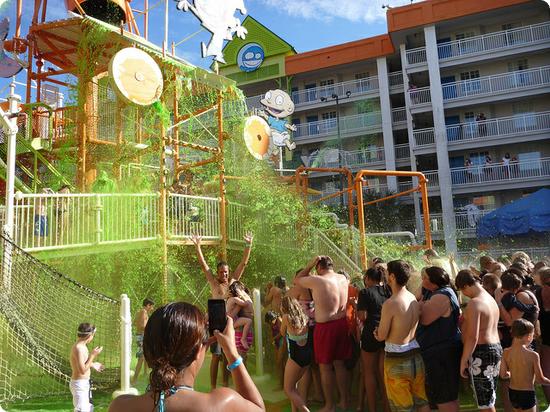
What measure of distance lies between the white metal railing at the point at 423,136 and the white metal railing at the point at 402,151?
1098 millimetres

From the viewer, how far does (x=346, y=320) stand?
16.5 feet

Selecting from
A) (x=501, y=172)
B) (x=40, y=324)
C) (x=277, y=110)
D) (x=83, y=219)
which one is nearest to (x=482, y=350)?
(x=40, y=324)

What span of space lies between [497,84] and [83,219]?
84.4 ft

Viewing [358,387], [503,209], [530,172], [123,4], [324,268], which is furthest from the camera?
[530,172]

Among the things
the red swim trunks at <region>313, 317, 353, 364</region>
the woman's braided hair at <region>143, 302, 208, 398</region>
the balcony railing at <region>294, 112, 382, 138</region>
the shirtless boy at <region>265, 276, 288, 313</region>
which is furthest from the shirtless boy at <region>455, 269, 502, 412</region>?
the balcony railing at <region>294, 112, 382, 138</region>

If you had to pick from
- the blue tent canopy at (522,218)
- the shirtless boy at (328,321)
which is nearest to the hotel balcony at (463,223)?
the blue tent canopy at (522,218)

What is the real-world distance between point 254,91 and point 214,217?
24.4 meters

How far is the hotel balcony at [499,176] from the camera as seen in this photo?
81.7 ft

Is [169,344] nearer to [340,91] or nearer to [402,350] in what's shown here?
[402,350]

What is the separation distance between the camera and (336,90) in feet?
103

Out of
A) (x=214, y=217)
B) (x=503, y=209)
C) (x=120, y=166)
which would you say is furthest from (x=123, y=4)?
(x=503, y=209)

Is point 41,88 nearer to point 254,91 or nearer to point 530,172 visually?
point 254,91

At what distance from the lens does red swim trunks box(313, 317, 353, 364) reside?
4.90 m

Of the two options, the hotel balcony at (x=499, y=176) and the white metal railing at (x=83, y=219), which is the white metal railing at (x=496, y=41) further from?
the white metal railing at (x=83, y=219)
